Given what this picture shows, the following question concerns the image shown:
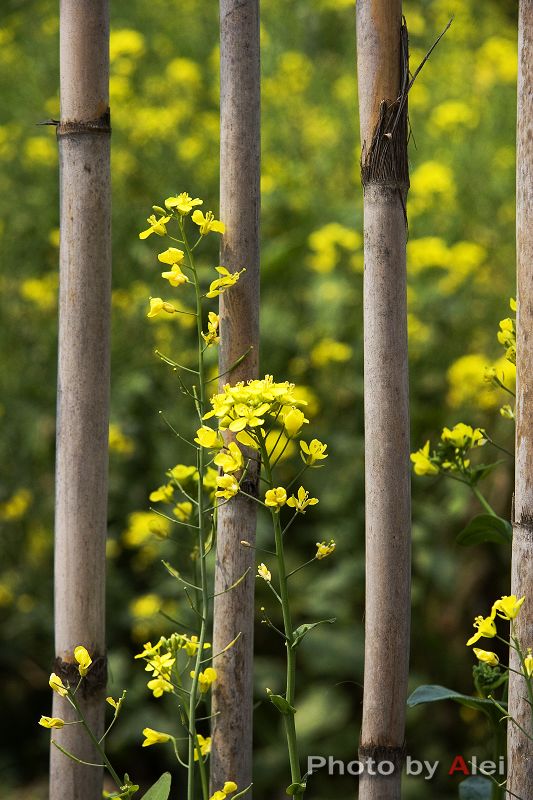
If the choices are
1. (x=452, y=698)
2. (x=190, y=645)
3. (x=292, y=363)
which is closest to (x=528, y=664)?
(x=452, y=698)

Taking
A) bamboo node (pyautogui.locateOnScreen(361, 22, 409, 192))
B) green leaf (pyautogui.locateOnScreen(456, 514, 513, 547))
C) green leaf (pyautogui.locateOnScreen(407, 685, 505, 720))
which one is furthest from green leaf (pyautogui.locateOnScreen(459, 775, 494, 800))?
bamboo node (pyautogui.locateOnScreen(361, 22, 409, 192))

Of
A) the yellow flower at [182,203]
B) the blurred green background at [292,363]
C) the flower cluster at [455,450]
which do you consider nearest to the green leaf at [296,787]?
the flower cluster at [455,450]

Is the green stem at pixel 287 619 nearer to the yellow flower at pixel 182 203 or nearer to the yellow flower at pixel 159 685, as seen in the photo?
the yellow flower at pixel 159 685

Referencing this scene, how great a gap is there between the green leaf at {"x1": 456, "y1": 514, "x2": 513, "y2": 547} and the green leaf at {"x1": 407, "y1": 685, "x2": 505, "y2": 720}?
0.62 ft

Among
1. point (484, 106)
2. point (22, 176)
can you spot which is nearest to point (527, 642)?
point (22, 176)

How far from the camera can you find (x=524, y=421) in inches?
41.7

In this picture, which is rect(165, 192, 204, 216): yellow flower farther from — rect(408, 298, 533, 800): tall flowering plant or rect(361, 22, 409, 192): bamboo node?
rect(408, 298, 533, 800): tall flowering plant

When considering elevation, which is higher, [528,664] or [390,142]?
[390,142]

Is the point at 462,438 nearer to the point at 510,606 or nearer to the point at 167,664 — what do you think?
the point at 510,606

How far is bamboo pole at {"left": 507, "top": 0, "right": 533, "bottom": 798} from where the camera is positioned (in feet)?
3.41

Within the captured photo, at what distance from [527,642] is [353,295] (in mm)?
1996

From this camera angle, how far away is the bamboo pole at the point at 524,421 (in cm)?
104

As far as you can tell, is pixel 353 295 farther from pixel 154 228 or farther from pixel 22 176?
pixel 154 228

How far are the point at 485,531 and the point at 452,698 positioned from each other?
25 cm
